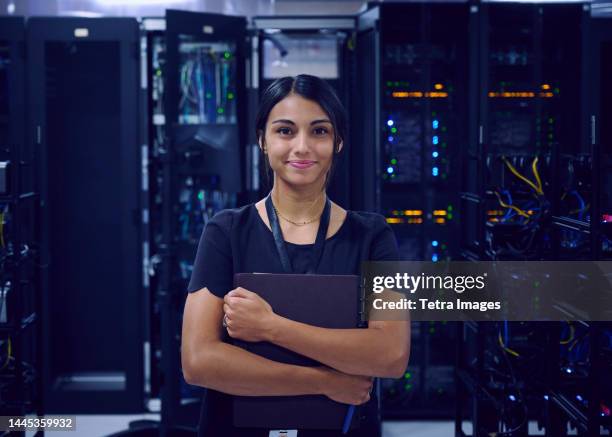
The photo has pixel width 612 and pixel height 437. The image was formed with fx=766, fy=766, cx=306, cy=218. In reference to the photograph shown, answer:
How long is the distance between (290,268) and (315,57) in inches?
114

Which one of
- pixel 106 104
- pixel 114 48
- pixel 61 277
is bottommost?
pixel 61 277

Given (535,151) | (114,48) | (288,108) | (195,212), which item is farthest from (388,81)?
(288,108)

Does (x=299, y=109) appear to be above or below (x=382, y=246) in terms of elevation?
above

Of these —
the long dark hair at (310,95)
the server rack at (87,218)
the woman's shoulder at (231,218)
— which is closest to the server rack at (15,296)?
the server rack at (87,218)

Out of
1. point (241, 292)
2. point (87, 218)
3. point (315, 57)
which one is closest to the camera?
point (241, 292)

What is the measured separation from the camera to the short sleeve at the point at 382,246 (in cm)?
153

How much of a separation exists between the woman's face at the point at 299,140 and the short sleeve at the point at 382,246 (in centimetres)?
18

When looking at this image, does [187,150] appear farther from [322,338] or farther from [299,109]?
[322,338]

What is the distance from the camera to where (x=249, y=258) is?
150 centimetres

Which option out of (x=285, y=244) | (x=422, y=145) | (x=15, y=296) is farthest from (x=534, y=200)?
(x=15, y=296)

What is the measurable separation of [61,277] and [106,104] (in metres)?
1.02

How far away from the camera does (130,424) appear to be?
3.81m

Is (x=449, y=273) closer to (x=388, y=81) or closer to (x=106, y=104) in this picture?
(x=388, y=81)

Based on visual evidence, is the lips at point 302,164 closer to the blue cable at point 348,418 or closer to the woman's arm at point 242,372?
the woman's arm at point 242,372
